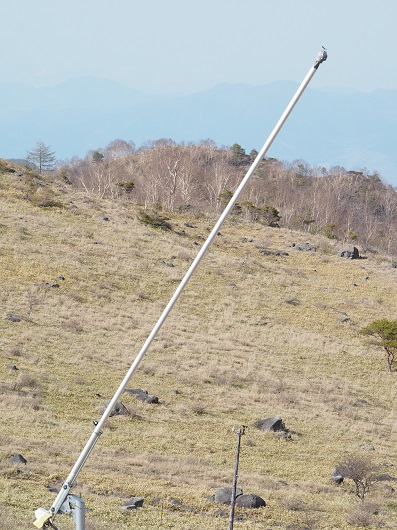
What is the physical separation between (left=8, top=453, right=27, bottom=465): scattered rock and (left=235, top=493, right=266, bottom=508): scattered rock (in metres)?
5.33

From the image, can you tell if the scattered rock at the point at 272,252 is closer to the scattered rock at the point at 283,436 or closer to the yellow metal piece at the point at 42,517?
the scattered rock at the point at 283,436

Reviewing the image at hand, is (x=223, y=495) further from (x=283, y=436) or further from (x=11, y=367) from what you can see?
(x=11, y=367)

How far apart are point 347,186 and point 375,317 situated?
77561mm

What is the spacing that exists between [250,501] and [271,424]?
7845 mm

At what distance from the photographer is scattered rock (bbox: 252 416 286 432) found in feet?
80.5

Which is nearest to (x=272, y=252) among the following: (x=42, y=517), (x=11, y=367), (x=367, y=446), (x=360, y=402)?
(x=360, y=402)

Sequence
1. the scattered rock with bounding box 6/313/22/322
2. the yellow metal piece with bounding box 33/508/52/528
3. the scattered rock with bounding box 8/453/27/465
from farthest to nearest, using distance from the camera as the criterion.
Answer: the scattered rock with bounding box 6/313/22/322 → the scattered rock with bounding box 8/453/27/465 → the yellow metal piece with bounding box 33/508/52/528

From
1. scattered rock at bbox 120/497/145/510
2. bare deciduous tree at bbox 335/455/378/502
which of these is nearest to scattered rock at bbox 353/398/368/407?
bare deciduous tree at bbox 335/455/378/502

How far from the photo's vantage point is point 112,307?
3984 cm

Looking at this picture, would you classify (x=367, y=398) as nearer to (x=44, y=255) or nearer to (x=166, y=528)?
(x=166, y=528)

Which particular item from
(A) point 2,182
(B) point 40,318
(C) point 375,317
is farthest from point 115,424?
(A) point 2,182

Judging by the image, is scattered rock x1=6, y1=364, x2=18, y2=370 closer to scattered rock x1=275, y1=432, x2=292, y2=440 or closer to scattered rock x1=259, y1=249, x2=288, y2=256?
→ scattered rock x1=275, y1=432, x2=292, y2=440

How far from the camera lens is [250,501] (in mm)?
16844

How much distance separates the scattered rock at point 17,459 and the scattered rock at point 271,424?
9889 mm
